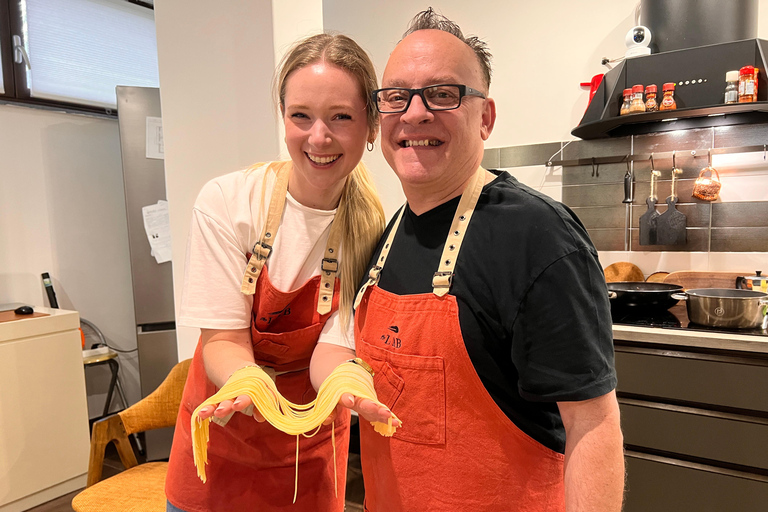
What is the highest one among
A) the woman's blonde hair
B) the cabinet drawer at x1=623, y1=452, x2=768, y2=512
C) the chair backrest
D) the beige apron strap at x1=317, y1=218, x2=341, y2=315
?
the woman's blonde hair

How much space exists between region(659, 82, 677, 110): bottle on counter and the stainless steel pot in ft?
3.12

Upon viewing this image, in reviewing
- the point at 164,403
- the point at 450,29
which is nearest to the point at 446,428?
the point at 450,29

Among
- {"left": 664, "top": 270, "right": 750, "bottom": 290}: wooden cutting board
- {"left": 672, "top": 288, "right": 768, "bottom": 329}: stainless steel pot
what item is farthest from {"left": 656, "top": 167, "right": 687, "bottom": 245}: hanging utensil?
{"left": 672, "top": 288, "right": 768, "bottom": 329}: stainless steel pot

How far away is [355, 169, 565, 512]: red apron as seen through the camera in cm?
88

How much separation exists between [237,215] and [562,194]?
8.05ft

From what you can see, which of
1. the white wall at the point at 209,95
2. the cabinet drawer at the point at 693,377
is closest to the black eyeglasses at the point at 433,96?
the white wall at the point at 209,95

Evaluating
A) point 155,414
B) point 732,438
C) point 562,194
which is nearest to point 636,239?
point 562,194

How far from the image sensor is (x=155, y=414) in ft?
6.53

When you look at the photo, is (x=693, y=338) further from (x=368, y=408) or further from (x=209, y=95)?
(x=209, y=95)

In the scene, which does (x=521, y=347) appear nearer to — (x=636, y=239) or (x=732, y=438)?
(x=732, y=438)

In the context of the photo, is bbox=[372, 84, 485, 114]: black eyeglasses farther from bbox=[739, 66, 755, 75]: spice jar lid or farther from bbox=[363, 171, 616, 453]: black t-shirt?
bbox=[739, 66, 755, 75]: spice jar lid

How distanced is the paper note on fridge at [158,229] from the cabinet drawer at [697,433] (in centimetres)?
280

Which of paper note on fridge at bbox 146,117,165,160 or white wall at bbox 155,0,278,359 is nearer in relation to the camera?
white wall at bbox 155,0,278,359

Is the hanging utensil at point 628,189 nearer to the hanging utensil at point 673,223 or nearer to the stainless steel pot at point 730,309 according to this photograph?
the hanging utensil at point 673,223
